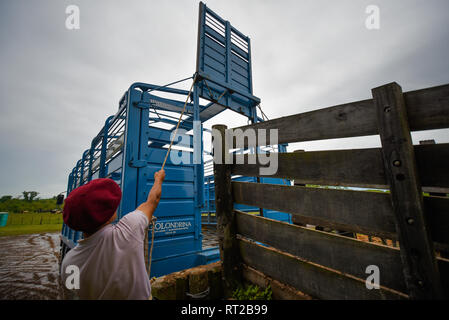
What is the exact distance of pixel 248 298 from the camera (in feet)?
6.19

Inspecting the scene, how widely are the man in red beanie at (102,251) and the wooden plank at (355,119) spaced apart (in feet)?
5.20

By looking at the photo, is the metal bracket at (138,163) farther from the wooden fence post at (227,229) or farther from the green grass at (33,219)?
the green grass at (33,219)

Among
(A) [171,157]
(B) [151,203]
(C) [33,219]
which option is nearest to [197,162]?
(A) [171,157]

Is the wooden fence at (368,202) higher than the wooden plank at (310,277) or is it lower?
higher

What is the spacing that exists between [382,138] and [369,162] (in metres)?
0.18

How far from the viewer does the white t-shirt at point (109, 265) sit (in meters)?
1.19

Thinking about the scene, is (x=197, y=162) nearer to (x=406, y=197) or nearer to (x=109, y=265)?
(x=109, y=265)

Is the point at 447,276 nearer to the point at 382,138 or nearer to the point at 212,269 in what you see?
the point at 382,138

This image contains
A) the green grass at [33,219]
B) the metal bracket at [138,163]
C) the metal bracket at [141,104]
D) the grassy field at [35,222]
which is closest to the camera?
the metal bracket at [138,163]

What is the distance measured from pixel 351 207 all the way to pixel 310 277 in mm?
698

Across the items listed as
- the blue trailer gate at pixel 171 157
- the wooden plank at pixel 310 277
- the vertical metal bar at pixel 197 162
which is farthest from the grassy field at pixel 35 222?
the wooden plank at pixel 310 277
